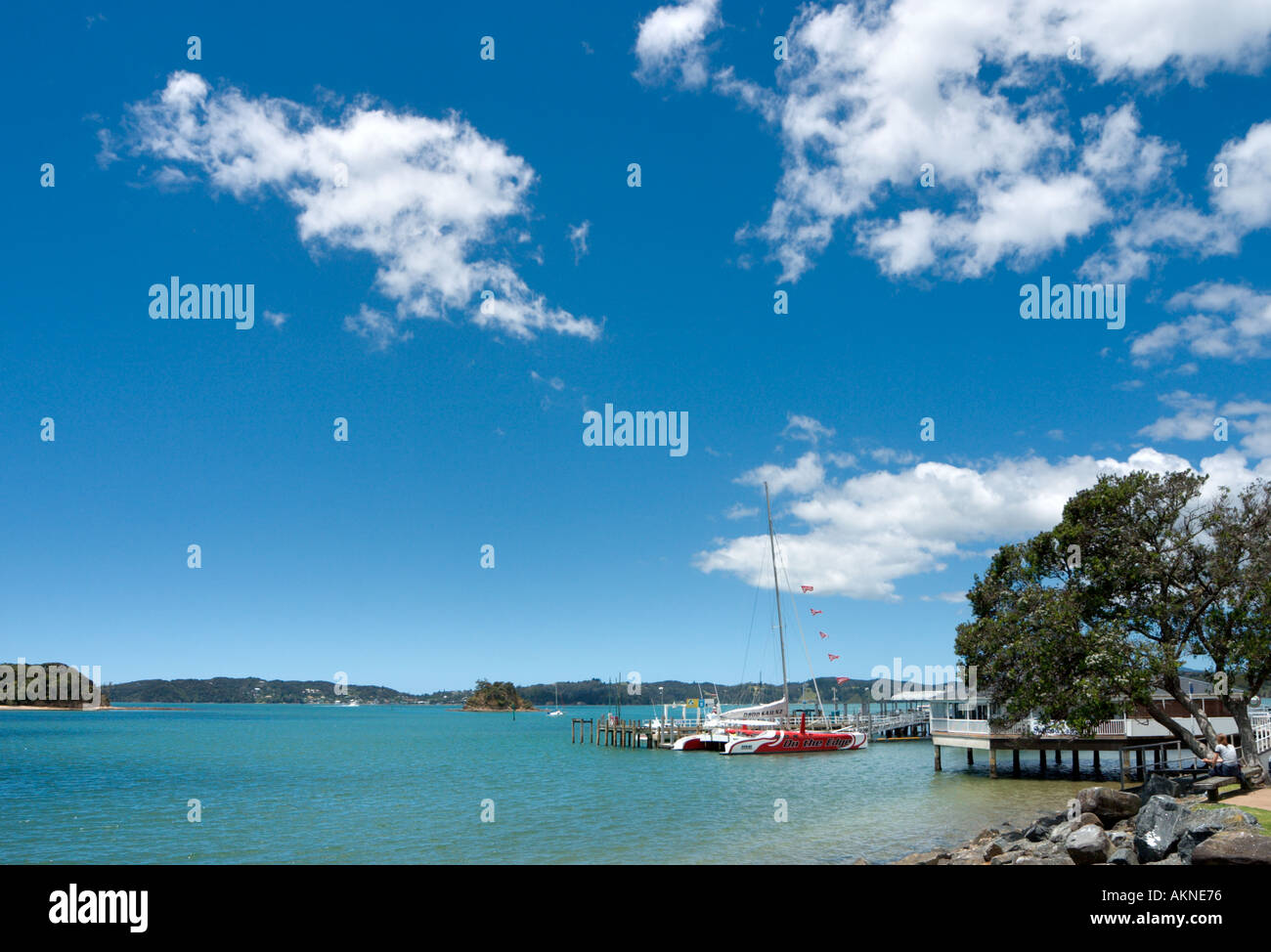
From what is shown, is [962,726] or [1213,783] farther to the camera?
[962,726]

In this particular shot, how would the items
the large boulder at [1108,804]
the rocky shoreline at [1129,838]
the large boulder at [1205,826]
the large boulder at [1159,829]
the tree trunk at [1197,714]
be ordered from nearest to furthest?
the rocky shoreline at [1129,838], the large boulder at [1205,826], the large boulder at [1159,829], the large boulder at [1108,804], the tree trunk at [1197,714]

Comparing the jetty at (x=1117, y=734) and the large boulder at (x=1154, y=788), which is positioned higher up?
the large boulder at (x=1154, y=788)

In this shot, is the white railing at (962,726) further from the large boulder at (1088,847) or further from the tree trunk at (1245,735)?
the large boulder at (1088,847)

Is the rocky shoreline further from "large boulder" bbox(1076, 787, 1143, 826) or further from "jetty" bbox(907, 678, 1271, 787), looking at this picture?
"jetty" bbox(907, 678, 1271, 787)

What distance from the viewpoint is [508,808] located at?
124ft

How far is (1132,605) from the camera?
31.8m

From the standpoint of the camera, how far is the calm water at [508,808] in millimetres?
27125

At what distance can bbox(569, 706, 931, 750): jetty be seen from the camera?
242ft

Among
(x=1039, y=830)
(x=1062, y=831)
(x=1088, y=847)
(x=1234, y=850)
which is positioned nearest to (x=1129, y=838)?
(x=1088, y=847)

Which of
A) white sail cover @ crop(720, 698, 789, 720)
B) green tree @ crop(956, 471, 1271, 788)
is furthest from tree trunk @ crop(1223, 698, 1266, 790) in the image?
white sail cover @ crop(720, 698, 789, 720)

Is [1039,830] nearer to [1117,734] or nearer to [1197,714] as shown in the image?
[1197,714]

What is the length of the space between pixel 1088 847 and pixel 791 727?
181 ft

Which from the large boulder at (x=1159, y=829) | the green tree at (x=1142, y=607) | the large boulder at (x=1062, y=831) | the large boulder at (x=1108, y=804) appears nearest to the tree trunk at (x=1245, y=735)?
the green tree at (x=1142, y=607)

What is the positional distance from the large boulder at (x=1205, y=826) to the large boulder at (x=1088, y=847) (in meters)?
1.79
